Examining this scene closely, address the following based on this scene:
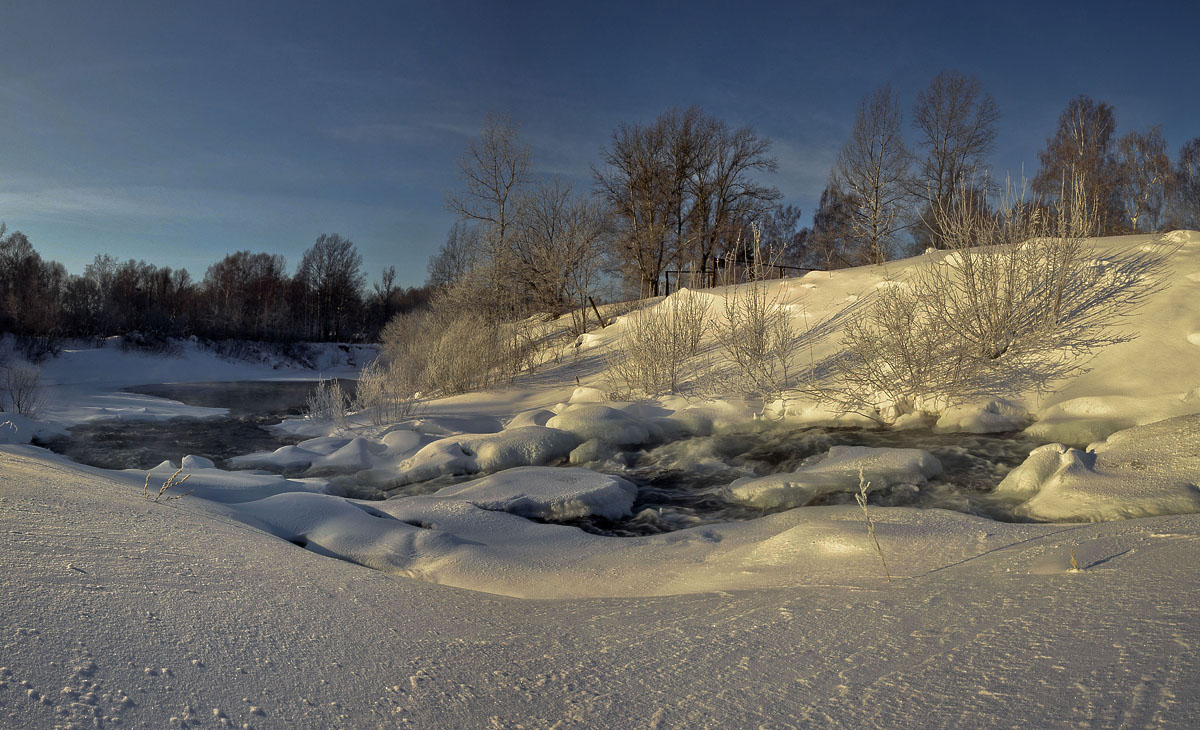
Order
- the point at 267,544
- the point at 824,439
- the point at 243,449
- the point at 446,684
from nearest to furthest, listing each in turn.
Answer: the point at 446,684, the point at 267,544, the point at 824,439, the point at 243,449

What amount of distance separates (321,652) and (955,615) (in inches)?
78.2

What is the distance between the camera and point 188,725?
138cm

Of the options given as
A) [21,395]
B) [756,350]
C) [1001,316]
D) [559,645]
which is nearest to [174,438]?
[21,395]

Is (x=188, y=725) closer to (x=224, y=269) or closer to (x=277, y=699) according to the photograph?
(x=277, y=699)

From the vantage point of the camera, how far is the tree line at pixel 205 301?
3112 centimetres

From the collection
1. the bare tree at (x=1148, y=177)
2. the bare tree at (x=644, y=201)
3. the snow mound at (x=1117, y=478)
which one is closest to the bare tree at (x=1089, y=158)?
the bare tree at (x=1148, y=177)

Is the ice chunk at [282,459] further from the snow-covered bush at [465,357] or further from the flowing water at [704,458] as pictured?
the snow-covered bush at [465,357]

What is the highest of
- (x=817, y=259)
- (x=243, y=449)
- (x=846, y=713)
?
(x=817, y=259)

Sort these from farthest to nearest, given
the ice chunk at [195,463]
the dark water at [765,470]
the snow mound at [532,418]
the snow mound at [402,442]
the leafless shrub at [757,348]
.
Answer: the snow mound at [532,418]
the leafless shrub at [757,348]
the snow mound at [402,442]
the ice chunk at [195,463]
the dark water at [765,470]

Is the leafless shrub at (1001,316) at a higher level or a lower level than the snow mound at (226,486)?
higher

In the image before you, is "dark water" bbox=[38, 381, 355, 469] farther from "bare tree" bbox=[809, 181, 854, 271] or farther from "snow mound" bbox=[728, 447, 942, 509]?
"bare tree" bbox=[809, 181, 854, 271]

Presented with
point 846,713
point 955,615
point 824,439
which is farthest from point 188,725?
point 824,439

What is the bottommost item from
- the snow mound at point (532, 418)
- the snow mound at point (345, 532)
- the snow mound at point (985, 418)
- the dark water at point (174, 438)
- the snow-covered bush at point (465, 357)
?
the dark water at point (174, 438)

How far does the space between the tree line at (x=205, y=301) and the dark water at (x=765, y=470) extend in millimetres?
31812
